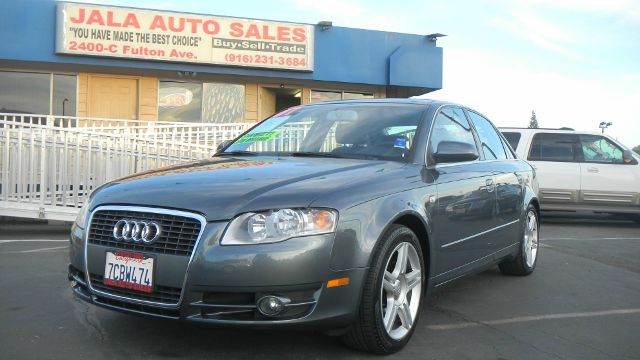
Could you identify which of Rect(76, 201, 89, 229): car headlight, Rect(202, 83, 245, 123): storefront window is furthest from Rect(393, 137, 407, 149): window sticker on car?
Rect(202, 83, 245, 123): storefront window

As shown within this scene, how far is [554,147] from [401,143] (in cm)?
820

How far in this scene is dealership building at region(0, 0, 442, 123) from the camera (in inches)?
559

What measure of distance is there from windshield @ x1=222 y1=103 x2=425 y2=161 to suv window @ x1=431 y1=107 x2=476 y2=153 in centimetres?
18

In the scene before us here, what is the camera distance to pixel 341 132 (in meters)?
4.39

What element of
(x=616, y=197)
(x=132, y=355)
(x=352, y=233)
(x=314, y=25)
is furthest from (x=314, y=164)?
(x=314, y=25)

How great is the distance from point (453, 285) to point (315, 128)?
2008mm

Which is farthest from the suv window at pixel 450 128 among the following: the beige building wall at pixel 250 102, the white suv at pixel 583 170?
the beige building wall at pixel 250 102

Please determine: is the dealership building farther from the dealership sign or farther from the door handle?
the door handle

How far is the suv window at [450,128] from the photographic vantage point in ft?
14.3

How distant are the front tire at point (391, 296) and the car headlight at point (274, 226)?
0.44 meters

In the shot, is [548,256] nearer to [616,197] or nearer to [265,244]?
[616,197]

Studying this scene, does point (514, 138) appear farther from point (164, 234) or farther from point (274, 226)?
point (164, 234)

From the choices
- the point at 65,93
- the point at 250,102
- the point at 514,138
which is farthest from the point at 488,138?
the point at 65,93

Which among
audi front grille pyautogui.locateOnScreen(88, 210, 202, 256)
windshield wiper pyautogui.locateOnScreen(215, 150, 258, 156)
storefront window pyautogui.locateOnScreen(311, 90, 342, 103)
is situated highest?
storefront window pyautogui.locateOnScreen(311, 90, 342, 103)
